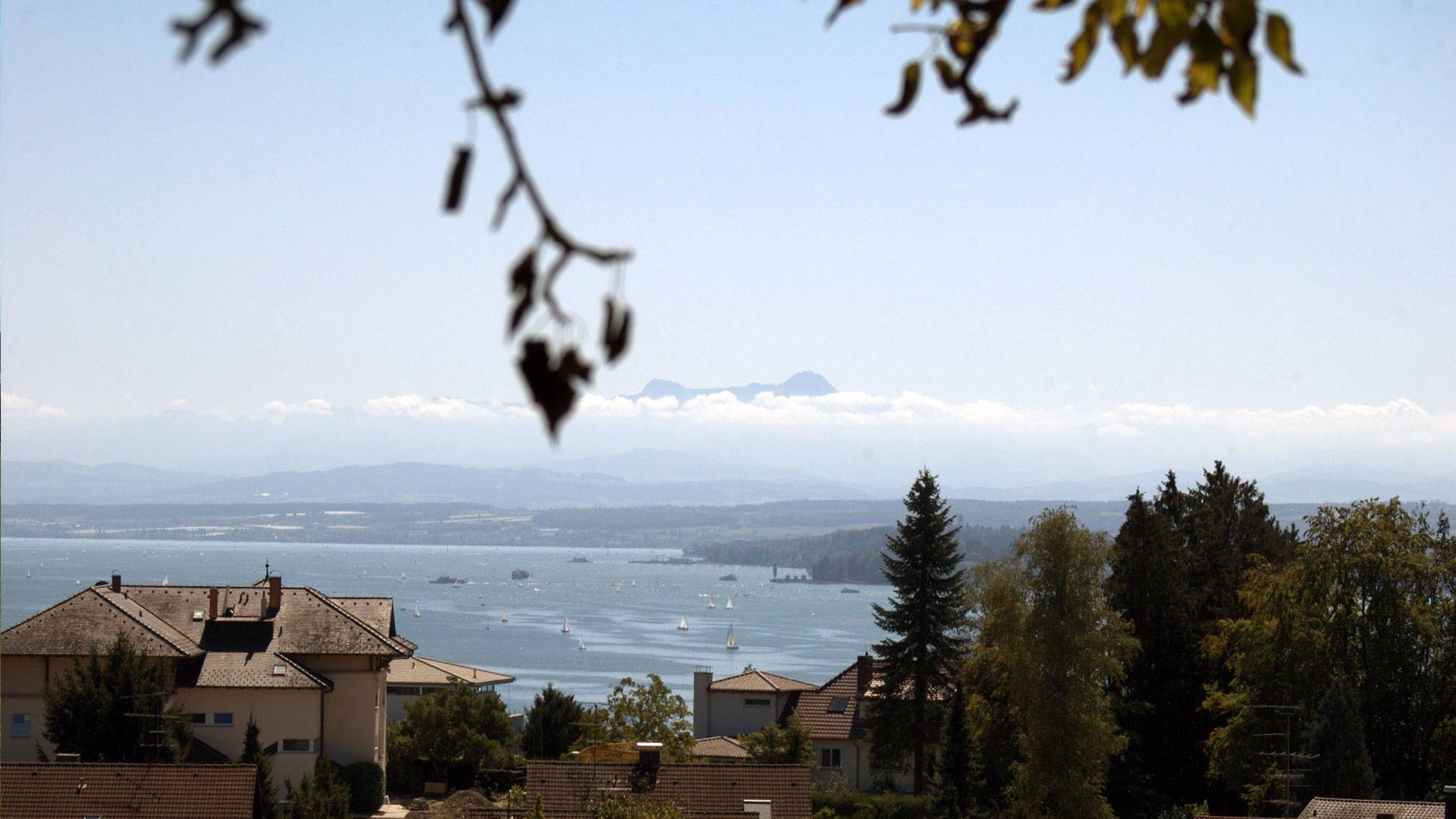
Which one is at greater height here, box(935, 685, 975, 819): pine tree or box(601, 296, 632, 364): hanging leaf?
box(601, 296, 632, 364): hanging leaf

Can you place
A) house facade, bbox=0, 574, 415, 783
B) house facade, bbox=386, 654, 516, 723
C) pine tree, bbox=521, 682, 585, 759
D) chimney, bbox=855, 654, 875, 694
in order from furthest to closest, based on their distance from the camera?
house facade, bbox=386, 654, 516, 723, chimney, bbox=855, 654, 875, 694, pine tree, bbox=521, 682, 585, 759, house facade, bbox=0, 574, 415, 783

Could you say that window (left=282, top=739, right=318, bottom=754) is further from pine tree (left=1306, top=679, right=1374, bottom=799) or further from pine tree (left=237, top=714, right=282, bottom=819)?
pine tree (left=1306, top=679, right=1374, bottom=799)

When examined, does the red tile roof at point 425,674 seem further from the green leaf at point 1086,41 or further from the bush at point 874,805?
the green leaf at point 1086,41

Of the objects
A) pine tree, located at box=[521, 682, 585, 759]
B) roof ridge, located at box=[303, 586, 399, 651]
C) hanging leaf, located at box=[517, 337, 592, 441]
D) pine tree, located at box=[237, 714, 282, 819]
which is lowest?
pine tree, located at box=[521, 682, 585, 759]

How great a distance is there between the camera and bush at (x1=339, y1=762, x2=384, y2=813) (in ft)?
118

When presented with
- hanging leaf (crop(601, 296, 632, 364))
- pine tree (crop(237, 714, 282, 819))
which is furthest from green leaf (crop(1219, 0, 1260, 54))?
pine tree (crop(237, 714, 282, 819))

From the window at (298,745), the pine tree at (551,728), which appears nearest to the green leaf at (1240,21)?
the window at (298,745)

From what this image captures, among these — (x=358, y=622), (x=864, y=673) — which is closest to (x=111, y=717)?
(x=358, y=622)

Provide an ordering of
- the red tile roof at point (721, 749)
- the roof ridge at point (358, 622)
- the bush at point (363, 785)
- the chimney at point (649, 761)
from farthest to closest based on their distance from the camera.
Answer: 1. the red tile roof at point (721, 749)
2. the roof ridge at point (358, 622)
3. the bush at point (363, 785)
4. the chimney at point (649, 761)

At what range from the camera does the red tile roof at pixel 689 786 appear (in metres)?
24.5

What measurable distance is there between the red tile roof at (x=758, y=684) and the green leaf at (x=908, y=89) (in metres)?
50.3

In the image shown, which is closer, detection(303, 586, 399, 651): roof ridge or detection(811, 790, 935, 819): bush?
detection(303, 586, 399, 651): roof ridge

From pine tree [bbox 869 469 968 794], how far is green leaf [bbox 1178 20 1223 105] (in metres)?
39.4

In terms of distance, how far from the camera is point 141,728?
31750 millimetres
